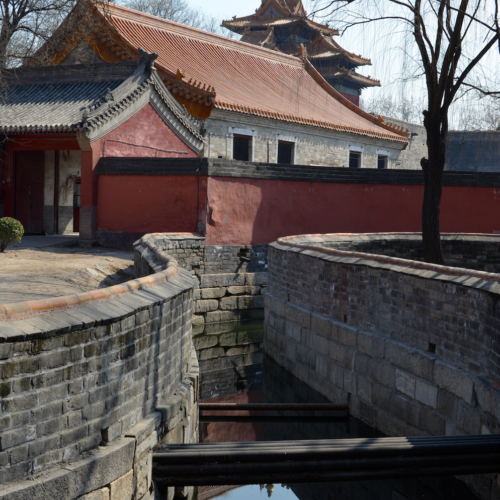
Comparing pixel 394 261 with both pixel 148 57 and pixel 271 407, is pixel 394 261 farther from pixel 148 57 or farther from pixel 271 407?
pixel 148 57

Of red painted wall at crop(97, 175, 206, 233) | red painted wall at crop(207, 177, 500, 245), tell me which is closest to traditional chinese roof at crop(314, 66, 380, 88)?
red painted wall at crop(207, 177, 500, 245)

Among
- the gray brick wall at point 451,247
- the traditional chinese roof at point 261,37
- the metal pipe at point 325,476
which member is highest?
the traditional chinese roof at point 261,37

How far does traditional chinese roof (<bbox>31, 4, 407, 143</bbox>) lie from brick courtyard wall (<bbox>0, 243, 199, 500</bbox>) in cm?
1368

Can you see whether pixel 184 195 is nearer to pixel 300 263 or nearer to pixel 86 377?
pixel 300 263

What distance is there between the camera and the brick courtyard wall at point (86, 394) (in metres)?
3.51

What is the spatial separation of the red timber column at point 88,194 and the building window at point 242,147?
6.77m

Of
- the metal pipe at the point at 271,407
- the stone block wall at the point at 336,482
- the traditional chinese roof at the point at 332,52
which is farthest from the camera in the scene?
the traditional chinese roof at the point at 332,52

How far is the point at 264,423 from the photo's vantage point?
903 cm

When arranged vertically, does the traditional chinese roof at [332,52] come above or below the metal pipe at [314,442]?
above

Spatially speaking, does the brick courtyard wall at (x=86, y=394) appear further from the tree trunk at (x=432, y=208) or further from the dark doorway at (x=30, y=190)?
the dark doorway at (x=30, y=190)

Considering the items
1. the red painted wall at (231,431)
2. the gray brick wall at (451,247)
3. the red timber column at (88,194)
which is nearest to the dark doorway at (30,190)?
the red timber column at (88,194)

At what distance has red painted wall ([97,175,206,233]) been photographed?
1502 centimetres

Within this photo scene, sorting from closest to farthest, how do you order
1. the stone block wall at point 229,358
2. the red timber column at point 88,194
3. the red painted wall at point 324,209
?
the stone block wall at point 229,358 → the red painted wall at point 324,209 → the red timber column at point 88,194

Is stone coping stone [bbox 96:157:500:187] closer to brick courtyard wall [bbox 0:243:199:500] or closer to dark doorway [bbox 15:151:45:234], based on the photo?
dark doorway [bbox 15:151:45:234]
